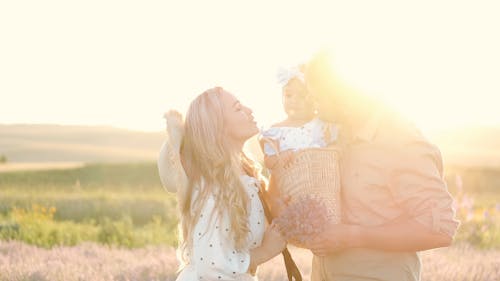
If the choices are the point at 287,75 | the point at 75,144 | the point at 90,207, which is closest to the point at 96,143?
the point at 75,144

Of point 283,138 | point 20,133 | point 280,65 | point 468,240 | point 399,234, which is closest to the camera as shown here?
point 399,234

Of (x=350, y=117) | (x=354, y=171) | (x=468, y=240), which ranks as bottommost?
(x=468, y=240)

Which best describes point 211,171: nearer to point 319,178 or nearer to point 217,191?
point 217,191

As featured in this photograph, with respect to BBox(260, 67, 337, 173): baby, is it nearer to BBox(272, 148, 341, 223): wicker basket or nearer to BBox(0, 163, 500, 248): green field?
BBox(272, 148, 341, 223): wicker basket

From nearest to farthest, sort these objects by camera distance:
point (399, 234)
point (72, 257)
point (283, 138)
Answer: point (399, 234)
point (283, 138)
point (72, 257)

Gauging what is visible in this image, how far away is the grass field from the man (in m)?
3.59

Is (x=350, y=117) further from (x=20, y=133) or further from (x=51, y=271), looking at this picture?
(x=20, y=133)

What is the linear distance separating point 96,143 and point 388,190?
62773mm

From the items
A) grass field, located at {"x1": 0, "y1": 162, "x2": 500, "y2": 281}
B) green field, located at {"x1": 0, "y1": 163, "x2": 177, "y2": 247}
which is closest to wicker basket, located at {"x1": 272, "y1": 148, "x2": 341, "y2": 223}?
grass field, located at {"x1": 0, "y1": 162, "x2": 500, "y2": 281}

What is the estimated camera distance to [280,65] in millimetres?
4848

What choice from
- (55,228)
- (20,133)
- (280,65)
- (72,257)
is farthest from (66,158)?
(280,65)

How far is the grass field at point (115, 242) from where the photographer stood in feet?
25.0

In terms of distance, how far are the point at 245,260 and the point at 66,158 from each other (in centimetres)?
4831

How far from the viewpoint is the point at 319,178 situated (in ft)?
11.7
